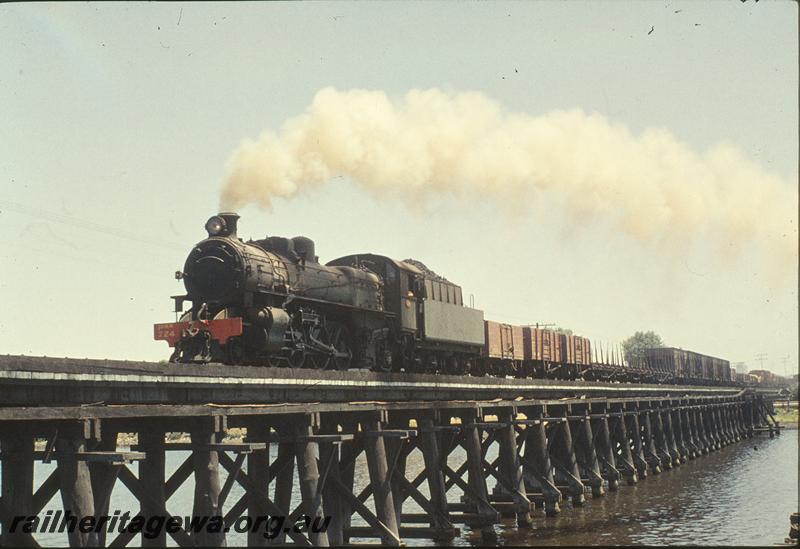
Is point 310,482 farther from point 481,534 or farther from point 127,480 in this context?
point 481,534

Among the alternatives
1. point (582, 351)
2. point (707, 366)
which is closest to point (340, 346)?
point (582, 351)

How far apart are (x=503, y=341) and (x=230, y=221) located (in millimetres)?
16008

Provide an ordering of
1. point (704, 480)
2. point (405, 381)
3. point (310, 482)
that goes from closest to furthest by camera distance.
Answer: point (310, 482) → point (405, 381) → point (704, 480)

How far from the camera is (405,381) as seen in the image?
727 inches

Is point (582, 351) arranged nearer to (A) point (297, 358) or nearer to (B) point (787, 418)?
(A) point (297, 358)

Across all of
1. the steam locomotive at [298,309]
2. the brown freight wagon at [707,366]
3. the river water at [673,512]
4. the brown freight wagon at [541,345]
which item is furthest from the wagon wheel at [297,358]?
the brown freight wagon at [707,366]

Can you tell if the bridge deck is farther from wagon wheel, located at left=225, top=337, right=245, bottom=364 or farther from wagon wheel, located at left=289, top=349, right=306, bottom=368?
wagon wheel, located at left=225, top=337, right=245, bottom=364

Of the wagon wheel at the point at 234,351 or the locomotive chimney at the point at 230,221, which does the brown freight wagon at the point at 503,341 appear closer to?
the locomotive chimney at the point at 230,221

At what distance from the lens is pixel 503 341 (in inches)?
1260

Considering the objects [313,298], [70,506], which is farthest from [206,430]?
[313,298]

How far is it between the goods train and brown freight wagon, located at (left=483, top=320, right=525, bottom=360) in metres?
0.10

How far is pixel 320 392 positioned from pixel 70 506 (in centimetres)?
604

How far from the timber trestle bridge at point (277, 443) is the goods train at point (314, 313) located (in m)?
1.43

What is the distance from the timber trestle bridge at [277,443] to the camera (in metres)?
10.6
